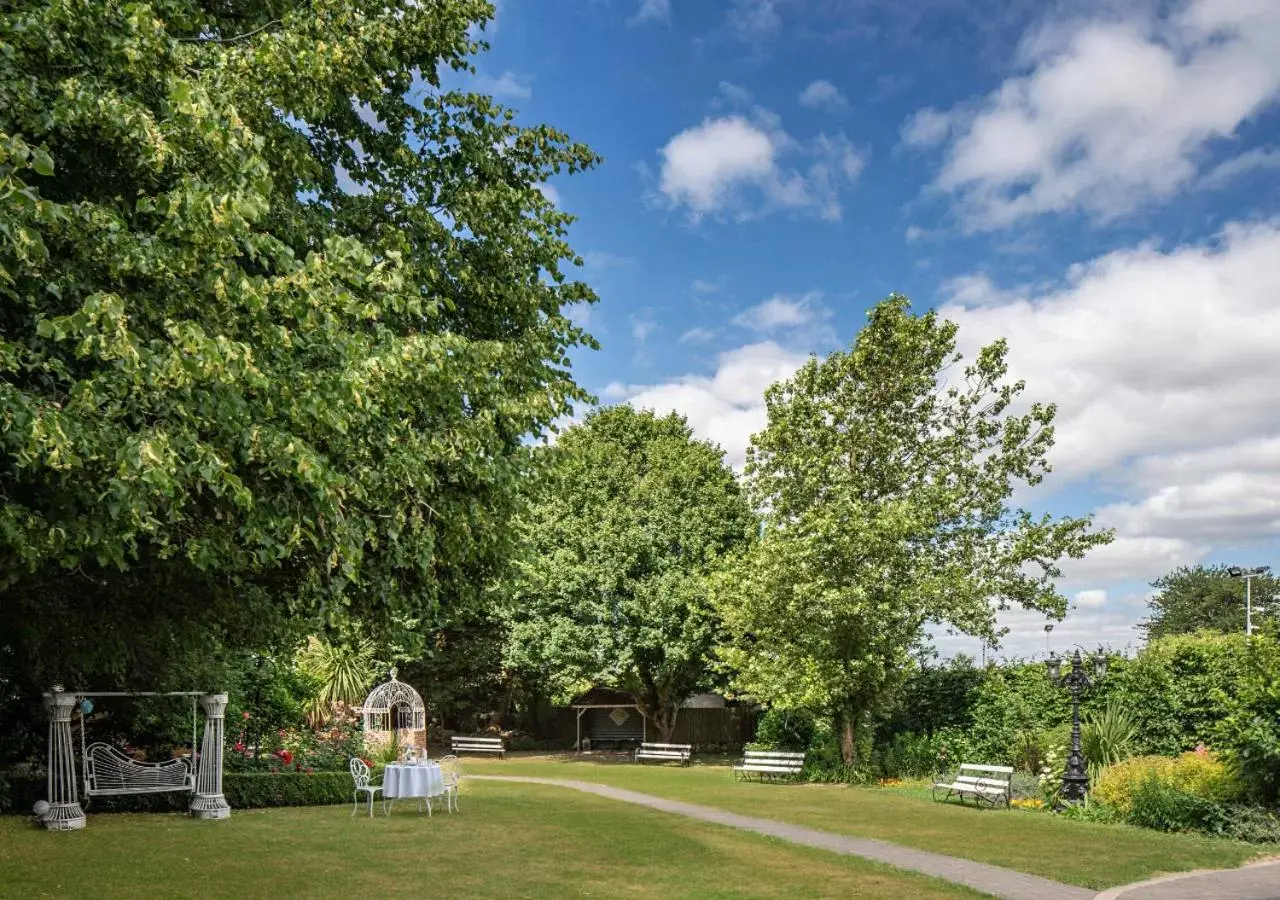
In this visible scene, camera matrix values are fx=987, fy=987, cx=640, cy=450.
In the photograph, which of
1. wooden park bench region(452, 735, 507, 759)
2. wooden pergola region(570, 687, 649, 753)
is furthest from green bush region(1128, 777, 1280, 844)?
wooden park bench region(452, 735, 507, 759)

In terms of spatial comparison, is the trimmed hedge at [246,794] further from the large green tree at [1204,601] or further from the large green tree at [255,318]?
the large green tree at [1204,601]

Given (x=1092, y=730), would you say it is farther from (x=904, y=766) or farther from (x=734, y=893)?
(x=734, y=893)

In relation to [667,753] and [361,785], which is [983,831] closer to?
[361,785]

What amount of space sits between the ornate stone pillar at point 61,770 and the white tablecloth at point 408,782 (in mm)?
4566

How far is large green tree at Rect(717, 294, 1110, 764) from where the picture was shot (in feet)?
77.5

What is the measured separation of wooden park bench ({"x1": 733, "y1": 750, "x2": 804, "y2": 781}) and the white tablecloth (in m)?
10.7

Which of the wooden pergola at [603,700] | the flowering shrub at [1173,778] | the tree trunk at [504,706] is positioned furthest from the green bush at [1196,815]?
the tree trunk at [504,706]

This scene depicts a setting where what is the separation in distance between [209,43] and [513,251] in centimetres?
381

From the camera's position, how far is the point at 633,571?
108ft

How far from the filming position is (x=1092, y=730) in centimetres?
1881

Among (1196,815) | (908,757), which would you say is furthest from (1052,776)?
(908,757)

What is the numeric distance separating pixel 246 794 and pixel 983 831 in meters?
12.7

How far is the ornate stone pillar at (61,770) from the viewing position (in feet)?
47.1

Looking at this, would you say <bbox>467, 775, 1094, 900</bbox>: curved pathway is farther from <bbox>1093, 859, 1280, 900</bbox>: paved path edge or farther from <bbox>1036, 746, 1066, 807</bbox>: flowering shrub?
<bbox>1036, 746, 1066, 807</bbox>: flowering shrub
